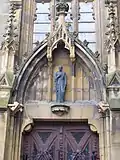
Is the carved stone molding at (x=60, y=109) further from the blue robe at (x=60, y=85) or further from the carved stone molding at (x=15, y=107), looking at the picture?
the carved stone molding at (x=15, y=107)

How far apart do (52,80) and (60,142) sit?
155 cm

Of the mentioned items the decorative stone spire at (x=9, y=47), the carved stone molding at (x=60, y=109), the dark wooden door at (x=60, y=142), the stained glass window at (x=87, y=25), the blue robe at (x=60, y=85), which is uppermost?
the stained glass window at (x=87, y=25)

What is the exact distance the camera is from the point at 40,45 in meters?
8.81

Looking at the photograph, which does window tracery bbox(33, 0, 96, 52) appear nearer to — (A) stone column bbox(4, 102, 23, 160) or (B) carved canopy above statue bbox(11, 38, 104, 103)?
(B) carved canopy above statue bbox(11, 38, 104, 103)

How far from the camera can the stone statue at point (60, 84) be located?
8.48 metres

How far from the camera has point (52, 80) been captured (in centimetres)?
880

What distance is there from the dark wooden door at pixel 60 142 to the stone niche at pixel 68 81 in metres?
0.69

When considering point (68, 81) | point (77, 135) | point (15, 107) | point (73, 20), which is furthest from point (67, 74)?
point (73, 20)

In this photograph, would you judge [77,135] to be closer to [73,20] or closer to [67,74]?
[67,74]

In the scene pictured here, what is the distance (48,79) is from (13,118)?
138 centimetres

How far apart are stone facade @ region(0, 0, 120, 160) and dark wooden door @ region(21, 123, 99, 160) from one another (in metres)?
0.22

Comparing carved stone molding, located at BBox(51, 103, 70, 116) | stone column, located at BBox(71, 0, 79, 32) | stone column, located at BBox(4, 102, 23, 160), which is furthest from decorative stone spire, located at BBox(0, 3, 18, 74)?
stone column, located at BBox(71, 0, 79, 32)

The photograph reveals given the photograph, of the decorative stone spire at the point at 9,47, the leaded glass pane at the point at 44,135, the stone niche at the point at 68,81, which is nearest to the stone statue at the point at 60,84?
the stone niche at the point at 68,81

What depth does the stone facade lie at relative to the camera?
26.0 feet
